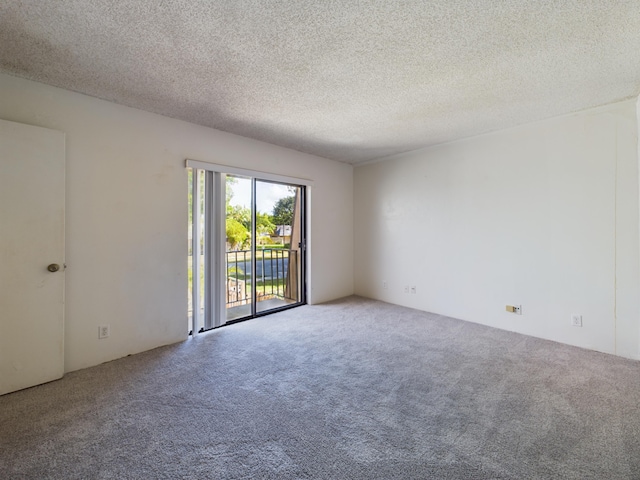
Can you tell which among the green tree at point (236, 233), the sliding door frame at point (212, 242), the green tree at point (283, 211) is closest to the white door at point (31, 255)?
the sliding door frame at point (212, 242)

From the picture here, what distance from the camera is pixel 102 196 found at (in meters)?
2.51

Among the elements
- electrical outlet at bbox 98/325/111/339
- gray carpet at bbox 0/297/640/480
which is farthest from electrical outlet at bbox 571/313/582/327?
electrical outlet at bbox 98/325/111/339

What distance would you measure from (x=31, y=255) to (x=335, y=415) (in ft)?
8.31

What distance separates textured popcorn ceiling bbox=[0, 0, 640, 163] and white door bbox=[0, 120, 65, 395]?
0.61 m

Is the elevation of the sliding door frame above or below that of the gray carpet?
above

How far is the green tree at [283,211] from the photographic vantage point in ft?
13.5

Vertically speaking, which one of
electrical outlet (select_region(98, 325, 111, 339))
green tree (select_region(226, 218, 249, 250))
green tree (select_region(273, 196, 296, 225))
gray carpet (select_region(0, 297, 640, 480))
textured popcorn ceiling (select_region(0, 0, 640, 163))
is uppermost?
textured popcorn ceiling (select_region(0, 0, 640, 163))

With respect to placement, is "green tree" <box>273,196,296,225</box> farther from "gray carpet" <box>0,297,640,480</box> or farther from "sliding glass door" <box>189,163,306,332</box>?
"gray carpet" <box>0,297,640,480</box>

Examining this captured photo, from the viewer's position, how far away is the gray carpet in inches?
54.7

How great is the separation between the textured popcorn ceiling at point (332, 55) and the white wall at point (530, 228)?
434 mm

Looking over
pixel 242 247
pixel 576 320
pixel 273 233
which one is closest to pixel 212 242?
pixel 242 247

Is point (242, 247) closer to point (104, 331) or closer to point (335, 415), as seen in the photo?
point (104, 331)

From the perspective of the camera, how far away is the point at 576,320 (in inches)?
111

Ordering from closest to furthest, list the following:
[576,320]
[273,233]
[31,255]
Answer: [31,255] → [576,320] → [273,233]
